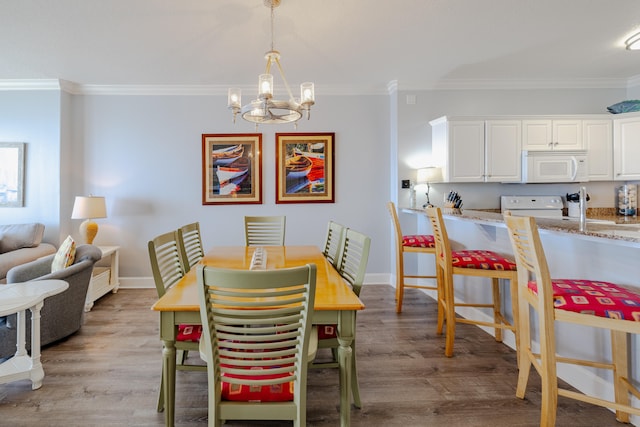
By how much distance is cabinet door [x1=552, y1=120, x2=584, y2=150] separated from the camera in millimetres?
3912

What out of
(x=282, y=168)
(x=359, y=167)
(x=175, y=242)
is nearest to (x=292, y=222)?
(x=282, y=168)

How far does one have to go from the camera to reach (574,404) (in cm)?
186

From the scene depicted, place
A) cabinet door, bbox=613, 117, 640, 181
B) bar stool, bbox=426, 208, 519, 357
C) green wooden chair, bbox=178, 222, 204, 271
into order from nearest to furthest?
bar stool, bbox=426, 208, 519, 357, green wooden chair, bbox=178, 222, 204, 271, cabinet door, bbox=613, 117, 640, 181

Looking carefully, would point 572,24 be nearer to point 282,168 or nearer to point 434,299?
point 434,299

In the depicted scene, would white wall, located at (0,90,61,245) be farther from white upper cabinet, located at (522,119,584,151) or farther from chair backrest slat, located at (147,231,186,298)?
white upper cabinet, located at (522,119,584,151)

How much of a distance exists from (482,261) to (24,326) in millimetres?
3011

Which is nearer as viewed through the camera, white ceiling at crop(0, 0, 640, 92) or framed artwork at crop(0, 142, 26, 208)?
white ceiling at crop(0, 0, 640, 92)

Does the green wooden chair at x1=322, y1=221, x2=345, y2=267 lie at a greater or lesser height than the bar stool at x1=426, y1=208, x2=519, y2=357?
greater

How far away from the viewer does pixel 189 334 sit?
171cm

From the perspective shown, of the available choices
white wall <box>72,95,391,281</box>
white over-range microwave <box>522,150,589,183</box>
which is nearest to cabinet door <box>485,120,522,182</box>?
white over-range microwave <box>522,150,589,183</box>

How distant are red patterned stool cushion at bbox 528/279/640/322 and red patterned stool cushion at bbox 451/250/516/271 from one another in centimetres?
66

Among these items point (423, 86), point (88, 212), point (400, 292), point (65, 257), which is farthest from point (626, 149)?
point (88, 212)

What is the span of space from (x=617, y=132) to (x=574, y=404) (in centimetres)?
352

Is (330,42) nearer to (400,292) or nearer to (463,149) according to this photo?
(463,149)
